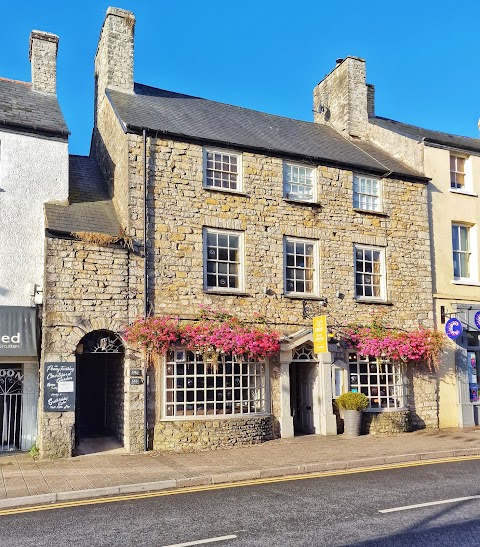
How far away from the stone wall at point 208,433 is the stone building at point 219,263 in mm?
35

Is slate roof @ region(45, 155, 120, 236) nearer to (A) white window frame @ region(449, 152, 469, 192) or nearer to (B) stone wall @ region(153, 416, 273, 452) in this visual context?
(B) stone wall @ region(153, 416, 273, 452)

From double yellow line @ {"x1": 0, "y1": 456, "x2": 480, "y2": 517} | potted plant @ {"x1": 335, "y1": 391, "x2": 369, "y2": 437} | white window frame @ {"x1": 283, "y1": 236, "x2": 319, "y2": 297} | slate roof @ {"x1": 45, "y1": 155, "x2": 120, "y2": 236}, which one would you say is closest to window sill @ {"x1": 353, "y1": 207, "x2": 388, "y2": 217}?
white window frame @ {"x1": 283, "y1": 236, "x2": 319, "y2": 297}

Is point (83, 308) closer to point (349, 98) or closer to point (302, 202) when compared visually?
point (302, 202)

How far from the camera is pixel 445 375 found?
18.8m

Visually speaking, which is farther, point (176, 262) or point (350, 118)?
point (350, 118)

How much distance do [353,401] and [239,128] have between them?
8.74m

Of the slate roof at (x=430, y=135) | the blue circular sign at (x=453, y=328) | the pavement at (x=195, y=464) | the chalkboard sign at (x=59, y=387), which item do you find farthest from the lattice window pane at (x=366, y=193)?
the chalkboard sign at (x=59, y=387)

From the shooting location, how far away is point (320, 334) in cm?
1576

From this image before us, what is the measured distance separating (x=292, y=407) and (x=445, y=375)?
4.99 metres

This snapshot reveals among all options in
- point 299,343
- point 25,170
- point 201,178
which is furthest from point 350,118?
point 25,170

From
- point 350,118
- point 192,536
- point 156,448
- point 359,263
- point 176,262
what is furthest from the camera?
point 350,118

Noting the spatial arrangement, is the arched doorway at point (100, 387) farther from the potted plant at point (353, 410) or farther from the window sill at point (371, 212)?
the window sill at point (371, 212)

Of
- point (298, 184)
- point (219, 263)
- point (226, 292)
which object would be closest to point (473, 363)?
point (298, 184)

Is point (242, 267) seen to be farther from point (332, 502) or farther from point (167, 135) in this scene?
point (332, 502)
